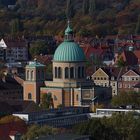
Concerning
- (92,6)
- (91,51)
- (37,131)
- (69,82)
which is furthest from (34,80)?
(92,6)

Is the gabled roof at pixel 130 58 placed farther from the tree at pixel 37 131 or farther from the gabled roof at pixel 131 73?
the tree at pixel 37 131

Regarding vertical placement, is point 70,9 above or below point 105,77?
above

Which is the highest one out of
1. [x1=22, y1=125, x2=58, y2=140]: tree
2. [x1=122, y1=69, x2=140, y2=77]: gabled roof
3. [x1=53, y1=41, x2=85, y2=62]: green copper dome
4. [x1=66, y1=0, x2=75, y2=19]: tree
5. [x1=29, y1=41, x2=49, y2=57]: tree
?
[x1=66, y1=0, x2=75, y2=19]: tree

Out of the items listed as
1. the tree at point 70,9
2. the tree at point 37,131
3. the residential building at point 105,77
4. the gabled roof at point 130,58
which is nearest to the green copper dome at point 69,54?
the residential building at point 105,77

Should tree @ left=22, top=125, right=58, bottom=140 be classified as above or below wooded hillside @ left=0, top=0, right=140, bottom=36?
below

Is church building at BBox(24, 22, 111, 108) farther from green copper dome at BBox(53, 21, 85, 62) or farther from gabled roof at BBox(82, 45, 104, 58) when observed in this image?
gabled roof at BBox(82, 45, 104, 58)

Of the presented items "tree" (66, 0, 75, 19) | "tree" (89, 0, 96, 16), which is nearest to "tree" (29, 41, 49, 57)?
"tree" (66, 0, 75, 19)

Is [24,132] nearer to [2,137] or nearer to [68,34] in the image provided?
[2,137]

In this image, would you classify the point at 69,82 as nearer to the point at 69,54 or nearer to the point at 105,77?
the point at 69,54

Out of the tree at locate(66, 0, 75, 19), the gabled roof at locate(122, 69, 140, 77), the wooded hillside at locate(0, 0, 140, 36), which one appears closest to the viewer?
the gabled roof at locate(122, 69, 140, 77)

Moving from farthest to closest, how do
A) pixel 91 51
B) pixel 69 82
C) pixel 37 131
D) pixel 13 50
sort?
1. pixel 13 50
2. pixel 91 51
3. pixel 69 82
4. pixel 37 131

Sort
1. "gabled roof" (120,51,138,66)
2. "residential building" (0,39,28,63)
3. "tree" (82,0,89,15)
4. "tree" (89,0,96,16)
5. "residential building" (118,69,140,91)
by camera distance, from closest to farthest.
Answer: "residential building" (118,69,140,91) → "gabled roof" (120,51,138,66) → "residential building" (0,39,28,63) → "tree" (89,0,96,16) → "tree" (82,0,89,15)
